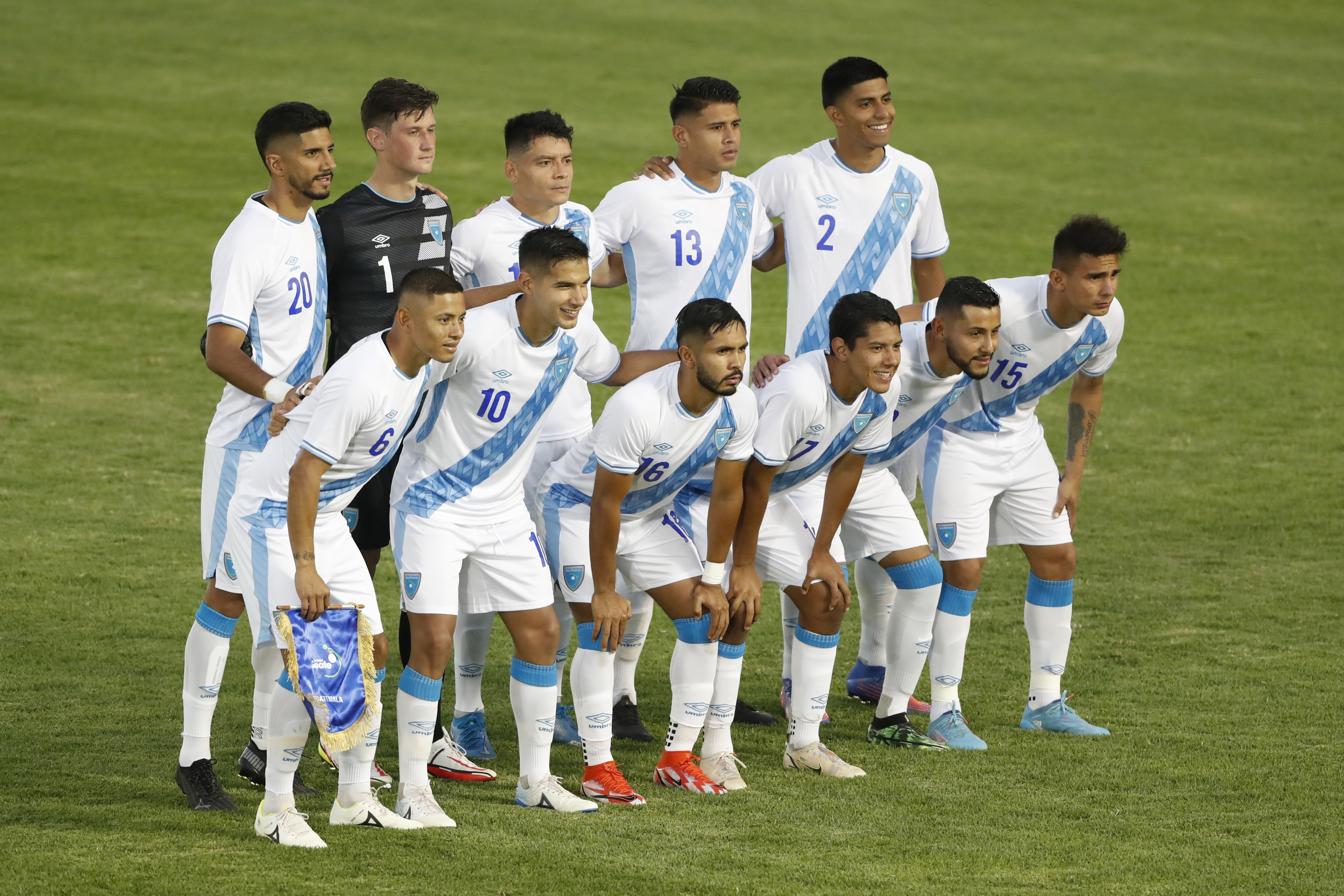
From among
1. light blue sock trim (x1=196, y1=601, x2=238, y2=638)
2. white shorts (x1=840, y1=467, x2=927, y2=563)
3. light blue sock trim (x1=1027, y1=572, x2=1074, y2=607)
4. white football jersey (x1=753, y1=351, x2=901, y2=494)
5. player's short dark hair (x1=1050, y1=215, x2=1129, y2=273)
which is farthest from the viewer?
light blue sock trim (x1=1027, y1=572, x2=1074, y2=607)

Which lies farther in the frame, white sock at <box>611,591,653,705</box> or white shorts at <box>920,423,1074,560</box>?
white shorts at <box>920,423,1074,560</box>

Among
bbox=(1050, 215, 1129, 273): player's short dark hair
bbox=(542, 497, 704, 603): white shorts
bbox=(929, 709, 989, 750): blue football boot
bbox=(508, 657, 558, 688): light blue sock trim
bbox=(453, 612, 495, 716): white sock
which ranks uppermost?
bbox=(1050, 215, 1129, 273): player's short dark hair

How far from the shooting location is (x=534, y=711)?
598cm

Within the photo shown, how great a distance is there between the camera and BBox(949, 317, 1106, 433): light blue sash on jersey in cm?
723

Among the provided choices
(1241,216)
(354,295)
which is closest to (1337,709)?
(354,295)

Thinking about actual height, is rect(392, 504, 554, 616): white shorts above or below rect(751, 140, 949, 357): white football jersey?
below

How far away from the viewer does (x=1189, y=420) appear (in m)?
13.6

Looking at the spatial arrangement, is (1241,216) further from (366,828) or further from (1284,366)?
(366,828)

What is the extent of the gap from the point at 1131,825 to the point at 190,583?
5.54m

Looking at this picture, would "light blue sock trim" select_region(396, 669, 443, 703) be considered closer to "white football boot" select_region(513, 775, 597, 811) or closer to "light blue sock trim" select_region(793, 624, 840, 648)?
"white football boot" select_region(513, 775, 597, 811)

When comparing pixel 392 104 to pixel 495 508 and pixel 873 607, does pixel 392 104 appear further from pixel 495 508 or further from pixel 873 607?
pixel 873 607

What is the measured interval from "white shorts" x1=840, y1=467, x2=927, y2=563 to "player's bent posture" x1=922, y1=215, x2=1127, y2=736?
199 millimetres

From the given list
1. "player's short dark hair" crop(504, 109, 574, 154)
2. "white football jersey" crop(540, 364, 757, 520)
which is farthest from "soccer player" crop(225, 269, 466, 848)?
"player's short dark hair" crop(504, 109, 574, 154)

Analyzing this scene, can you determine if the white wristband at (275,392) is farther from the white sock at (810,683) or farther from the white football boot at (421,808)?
the white sock at (810,683)
